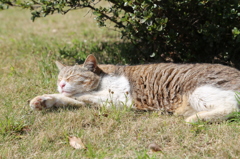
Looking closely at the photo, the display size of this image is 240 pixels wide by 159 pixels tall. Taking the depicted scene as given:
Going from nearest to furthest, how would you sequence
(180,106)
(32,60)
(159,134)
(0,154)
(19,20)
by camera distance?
(0,154), (159,134), (180,106), (32,60), (19,20)

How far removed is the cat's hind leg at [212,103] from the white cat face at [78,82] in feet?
4.37

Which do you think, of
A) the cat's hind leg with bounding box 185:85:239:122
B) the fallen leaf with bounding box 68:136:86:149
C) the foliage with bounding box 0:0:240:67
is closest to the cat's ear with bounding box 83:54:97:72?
the foliage with bounding box 0:0:240:67

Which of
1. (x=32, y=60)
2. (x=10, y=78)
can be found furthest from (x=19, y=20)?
(x=10, y=78)

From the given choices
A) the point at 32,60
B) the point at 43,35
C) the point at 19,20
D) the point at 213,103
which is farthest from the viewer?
the point at 19,20

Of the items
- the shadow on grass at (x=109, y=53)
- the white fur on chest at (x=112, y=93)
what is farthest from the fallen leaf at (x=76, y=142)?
the shadow on grass at (x=109, y=53)

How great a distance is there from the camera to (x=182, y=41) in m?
4.96

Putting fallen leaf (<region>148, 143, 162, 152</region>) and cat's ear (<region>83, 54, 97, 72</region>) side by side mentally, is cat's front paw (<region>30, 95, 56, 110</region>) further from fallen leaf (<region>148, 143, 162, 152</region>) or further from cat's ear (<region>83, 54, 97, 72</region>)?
fallen leaf (<region>148, 143, 162, 152</region>)

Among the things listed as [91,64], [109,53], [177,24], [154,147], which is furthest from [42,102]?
[177,24]

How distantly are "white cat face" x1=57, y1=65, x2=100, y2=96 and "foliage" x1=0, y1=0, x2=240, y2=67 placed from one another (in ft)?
3.18

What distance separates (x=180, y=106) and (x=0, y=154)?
210 centimetres

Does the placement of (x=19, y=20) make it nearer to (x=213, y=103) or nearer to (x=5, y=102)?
(x=5, y=102)

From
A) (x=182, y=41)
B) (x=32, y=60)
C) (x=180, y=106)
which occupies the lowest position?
(x=180, y=106)

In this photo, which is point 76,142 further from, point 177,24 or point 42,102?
point 177,24

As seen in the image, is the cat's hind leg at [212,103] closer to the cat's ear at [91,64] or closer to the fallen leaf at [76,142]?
the fallen leaf at [76,142]
